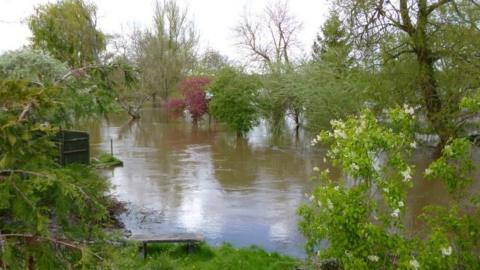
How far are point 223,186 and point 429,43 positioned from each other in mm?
6301

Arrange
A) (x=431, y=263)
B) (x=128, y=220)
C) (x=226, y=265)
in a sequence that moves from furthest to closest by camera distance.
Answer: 1. (x=128, y=220)
2. (x=226, y=265)
3. (x=431, y=263)

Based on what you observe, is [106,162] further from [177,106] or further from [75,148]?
[177,106]

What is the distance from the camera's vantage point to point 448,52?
1102 cm

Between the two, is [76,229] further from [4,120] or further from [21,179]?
[4,120]

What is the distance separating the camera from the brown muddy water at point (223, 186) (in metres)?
8.92

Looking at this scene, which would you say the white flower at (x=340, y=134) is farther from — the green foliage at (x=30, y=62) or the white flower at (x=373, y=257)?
the green foliage at (x=30, y=62)

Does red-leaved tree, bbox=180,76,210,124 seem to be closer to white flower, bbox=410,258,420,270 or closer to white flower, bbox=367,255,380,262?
white flower, bbox=367,255,380,262

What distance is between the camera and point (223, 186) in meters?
12.5

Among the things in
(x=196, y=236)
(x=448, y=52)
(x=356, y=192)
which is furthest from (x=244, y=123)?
(x=356, y=192)

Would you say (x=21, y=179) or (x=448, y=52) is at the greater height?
(x=448, y=52)

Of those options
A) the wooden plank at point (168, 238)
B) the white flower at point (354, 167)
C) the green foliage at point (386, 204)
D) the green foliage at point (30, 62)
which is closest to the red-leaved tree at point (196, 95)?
the green foliage at point (30, 62)

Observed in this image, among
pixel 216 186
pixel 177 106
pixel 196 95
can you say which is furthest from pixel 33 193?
pixel 177 106

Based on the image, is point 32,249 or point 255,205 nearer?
point 32,249

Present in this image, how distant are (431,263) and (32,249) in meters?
2.84
